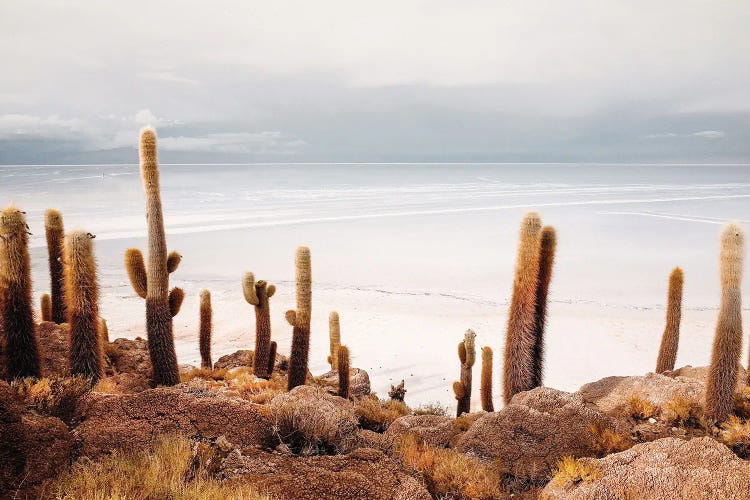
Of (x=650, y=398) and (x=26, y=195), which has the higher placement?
(x=26, y=195)

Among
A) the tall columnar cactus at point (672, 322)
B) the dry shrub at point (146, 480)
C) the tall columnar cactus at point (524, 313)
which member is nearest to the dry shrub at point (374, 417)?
the tall columnar cactus at point (524, 313)

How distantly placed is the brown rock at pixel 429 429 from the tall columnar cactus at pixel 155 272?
13.1 ft

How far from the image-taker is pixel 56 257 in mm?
10039

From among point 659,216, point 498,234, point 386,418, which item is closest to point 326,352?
point 386,418

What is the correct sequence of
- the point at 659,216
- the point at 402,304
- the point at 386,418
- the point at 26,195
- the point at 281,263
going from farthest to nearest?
the point at 26,195
the point at 659,216
the point at 281,263
the point at 402,304
the point at 386,418

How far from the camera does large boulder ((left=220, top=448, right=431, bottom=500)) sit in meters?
3.95

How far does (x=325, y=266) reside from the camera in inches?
1085

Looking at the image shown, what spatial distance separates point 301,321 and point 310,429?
4426 mm

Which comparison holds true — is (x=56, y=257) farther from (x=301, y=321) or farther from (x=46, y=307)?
(x=301, y=321)

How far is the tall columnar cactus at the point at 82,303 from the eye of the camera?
295 inches

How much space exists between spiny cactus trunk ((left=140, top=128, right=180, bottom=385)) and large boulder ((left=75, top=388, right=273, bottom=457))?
3.00 meters

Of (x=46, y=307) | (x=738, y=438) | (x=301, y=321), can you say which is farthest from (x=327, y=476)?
(x=46, y=307)

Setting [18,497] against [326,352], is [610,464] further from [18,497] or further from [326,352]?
[326,352]

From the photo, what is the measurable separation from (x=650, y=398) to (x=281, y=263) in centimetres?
2197
